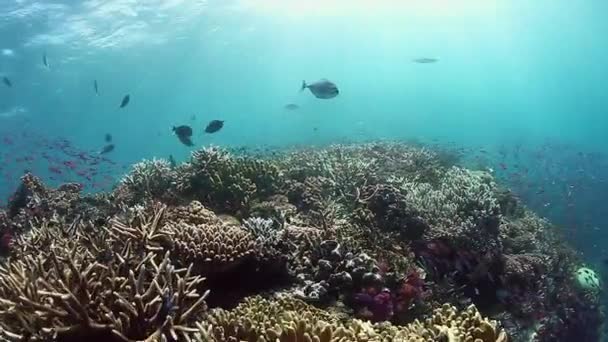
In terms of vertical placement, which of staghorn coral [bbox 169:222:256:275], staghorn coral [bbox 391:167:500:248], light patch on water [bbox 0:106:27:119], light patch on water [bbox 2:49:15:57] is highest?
staghorn coral [bbox 169:222:256:275]

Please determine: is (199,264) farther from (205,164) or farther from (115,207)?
(115,207)

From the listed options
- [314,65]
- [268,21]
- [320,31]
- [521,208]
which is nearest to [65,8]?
[268,21]

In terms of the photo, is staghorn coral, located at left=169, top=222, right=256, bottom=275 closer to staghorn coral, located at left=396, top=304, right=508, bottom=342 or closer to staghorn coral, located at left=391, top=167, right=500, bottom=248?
staghorn coral, located at left=396, top=304, right=508, bottom=342

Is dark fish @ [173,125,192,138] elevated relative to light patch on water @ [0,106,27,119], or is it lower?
elevated

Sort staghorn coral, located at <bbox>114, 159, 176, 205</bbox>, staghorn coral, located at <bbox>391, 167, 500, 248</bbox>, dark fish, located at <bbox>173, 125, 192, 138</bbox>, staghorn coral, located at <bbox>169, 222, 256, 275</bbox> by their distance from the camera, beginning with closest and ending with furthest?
staghorn coral, located at <bbox>169, 222, 256, 275</bbox>, staghorn coral, located at <bbox>391, 167, 500, 248</bbox>, staghorn coral, located at <bbox>114, 159, 176, 205</bbox>, dark fish, located at <bbox>173, 125, 192, 138</bbox>

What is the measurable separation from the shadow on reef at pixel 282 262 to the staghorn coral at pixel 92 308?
0.01 meters

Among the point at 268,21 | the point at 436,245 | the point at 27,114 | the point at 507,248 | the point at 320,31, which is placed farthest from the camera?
the point at 320,31

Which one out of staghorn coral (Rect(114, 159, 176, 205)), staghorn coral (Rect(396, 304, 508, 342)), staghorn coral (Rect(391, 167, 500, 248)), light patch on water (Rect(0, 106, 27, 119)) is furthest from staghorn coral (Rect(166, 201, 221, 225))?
light patch on water (Rect(0, 106, 27, 119))

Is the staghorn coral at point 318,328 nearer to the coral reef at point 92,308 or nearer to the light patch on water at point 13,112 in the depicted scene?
the coral reef at point 92,308

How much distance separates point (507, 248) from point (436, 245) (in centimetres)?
230

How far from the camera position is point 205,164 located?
898 centimetres

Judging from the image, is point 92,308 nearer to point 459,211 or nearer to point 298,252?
point 298,252

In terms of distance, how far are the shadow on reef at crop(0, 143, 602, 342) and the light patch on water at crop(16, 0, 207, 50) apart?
2255 cm

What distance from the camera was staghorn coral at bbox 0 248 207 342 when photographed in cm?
341
